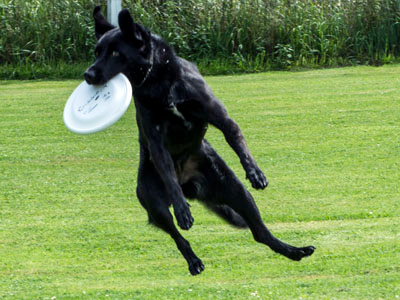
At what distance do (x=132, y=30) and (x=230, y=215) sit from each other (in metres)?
1.51

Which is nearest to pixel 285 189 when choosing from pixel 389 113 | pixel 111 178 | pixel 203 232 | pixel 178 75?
pixel 203 232

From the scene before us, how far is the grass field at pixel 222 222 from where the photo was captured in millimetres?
6867

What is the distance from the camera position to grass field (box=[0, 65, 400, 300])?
6867 millimetres

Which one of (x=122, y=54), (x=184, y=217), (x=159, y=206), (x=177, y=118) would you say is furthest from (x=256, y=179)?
(x=122, y=54)

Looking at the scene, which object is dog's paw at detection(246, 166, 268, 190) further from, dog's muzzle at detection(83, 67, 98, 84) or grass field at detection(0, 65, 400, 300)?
grass field at detection(0, 65, 400, 300)

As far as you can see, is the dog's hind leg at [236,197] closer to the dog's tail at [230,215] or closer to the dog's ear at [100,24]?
the dog's tail at [230,215]

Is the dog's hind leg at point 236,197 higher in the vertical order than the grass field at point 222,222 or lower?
higher

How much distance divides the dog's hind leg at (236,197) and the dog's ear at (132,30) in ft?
2.76

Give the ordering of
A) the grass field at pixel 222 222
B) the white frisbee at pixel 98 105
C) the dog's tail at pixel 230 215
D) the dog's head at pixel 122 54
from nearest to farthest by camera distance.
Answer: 1. the white frisbee at pixel 98 105
2. the dog's head at pixel 122 54
3. the dog's tail at pixel 230 215
4. the grass field at pixel 222 222

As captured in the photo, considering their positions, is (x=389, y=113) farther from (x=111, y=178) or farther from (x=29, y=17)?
(x=29, y=17)

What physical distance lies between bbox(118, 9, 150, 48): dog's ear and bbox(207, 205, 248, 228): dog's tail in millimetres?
1292

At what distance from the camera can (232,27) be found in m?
14.9

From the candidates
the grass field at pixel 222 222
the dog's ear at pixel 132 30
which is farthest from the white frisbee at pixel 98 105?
the grass field at pixel 222 222

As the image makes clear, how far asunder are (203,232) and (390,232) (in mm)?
1798
